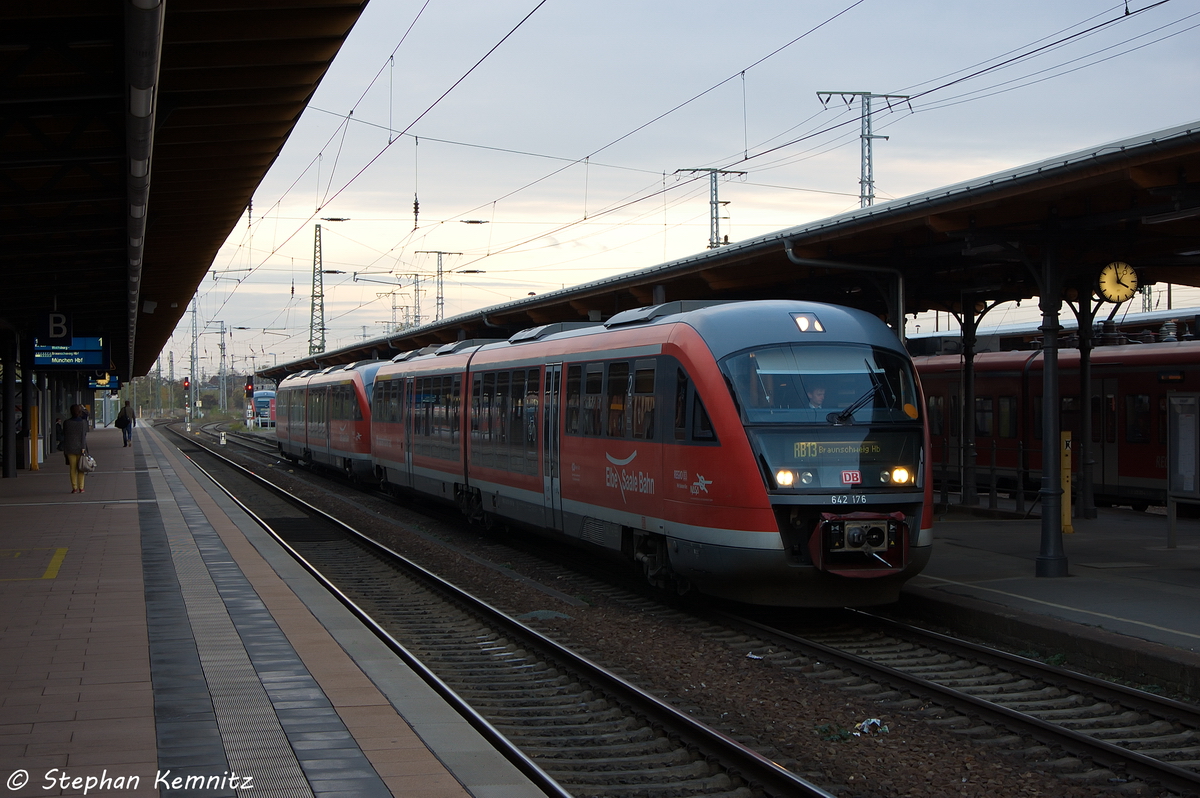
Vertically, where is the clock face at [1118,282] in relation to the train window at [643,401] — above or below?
above

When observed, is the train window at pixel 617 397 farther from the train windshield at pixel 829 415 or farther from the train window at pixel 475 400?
the train window at pixel 475 400

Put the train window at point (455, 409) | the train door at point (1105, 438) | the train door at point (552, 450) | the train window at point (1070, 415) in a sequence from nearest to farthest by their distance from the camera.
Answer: the train door at point (552, 450)
the train window at point (455, 409)
the train door at point (1105, 438)
the train window at point (1070, 415)

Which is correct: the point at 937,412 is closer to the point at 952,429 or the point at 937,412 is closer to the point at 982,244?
the point at 952,429

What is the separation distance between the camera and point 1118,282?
1260 cm

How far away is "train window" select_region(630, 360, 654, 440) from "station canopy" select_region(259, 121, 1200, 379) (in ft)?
11.8

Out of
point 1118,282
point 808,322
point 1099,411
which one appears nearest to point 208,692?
point 808,322

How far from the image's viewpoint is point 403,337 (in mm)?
34406

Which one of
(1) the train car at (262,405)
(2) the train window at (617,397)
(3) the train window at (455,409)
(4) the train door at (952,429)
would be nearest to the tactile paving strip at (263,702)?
(2) the train window at (617,397)

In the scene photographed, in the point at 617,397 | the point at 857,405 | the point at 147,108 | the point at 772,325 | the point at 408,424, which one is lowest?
the point at 408,424

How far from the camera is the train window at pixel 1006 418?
879 inches

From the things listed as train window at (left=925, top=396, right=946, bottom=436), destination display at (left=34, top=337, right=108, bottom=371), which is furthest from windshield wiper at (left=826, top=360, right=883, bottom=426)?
destination display at (left=34, top=337, right=108, bottom=371)

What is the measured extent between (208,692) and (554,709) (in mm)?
2231

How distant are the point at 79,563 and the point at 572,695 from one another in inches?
284

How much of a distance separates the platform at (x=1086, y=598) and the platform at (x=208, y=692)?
494 cm
